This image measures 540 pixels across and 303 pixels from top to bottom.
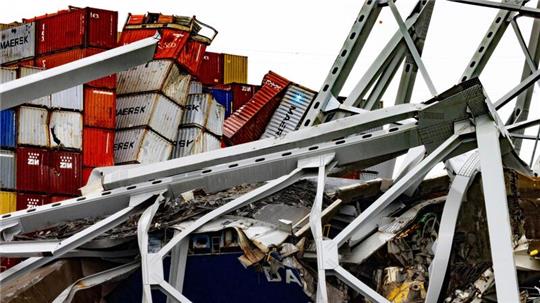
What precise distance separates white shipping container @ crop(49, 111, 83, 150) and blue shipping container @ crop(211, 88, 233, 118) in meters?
7.25

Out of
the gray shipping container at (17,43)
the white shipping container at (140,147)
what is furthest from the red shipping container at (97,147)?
the gray shipping container at (17,43)

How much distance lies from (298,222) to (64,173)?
81.2ft

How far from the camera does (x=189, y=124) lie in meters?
42.9

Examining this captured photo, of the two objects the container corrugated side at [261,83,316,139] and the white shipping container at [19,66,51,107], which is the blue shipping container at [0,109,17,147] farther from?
the container corrugated side at [261,83,316,139]

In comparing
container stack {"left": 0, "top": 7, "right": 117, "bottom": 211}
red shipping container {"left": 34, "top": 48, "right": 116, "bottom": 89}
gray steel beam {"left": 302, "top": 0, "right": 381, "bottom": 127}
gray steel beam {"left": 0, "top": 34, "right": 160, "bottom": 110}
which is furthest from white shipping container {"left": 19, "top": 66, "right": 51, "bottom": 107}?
gray steel beam {"left": 0, "top": 34, "right": 160, "bottom": 110}

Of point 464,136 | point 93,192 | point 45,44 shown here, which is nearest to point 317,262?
point 464,136

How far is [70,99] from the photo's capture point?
40.8 meters

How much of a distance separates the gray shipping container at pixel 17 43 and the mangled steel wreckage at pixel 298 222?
2443 cm

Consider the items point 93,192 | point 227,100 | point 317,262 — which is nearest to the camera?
point 317,262

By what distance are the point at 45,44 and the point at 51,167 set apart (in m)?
5.31

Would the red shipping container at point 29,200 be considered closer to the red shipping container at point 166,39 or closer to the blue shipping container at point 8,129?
the blue shipping container at point 8,129

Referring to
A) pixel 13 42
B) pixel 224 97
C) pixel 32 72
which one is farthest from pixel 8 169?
pixel 224 97

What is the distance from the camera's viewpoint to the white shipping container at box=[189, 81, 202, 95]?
43656 millimetres

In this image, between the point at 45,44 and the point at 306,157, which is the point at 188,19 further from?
the point at 306,157
